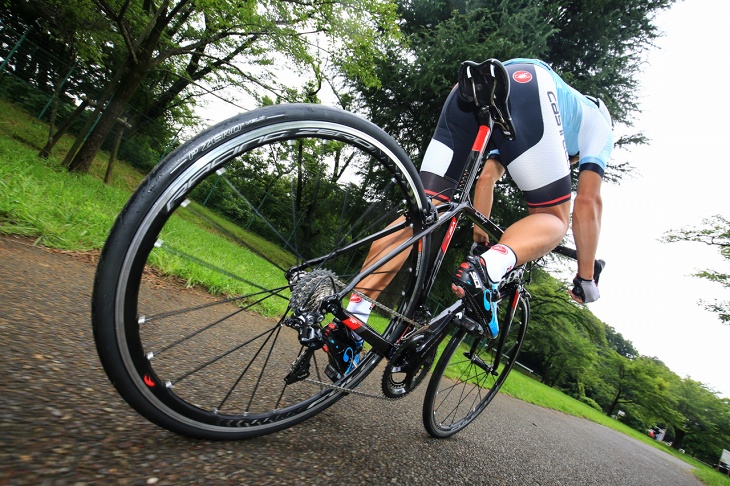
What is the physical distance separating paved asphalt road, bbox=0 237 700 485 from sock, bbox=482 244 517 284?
84 cm

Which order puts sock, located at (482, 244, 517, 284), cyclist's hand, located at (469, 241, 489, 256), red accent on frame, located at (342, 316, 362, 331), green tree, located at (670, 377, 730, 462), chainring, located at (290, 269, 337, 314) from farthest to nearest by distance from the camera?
green tree, located at (670, 377, 730, 462) < cyclist's hand, located at (469, 241, 489, 256) < sock, located at (482, 244, 517, 284) < red accent on frame, located at (342, 316, 362, 331) < chainring, located at (290, 269, 337, 314)

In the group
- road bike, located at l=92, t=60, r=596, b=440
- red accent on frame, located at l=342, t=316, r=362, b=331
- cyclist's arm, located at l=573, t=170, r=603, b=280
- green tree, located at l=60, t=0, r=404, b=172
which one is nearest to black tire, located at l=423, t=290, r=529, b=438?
road bike, located at l=92, t=60, r=596, b=440

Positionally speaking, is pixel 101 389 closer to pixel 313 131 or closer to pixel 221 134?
pixel 221 134

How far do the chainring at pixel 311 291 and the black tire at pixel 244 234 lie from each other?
0.10 m

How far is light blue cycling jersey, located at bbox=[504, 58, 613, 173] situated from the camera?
1845 mm

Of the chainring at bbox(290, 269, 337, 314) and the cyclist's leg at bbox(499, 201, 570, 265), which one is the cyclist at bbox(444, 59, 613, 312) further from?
the chainring at bbox(290, 269, 337, 314)

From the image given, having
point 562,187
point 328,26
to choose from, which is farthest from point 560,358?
point 562,187

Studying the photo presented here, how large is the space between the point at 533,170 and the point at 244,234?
134cm

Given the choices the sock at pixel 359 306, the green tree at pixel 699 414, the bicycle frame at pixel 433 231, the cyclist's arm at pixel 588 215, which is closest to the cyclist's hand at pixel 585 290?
the cyclist's arm at pixel 588 215

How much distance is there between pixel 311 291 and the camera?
1204 mm

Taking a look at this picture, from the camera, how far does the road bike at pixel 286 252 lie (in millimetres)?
869

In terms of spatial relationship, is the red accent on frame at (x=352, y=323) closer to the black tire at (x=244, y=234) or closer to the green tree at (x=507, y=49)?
the black tire at (x=244, y=234)

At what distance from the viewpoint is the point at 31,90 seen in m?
11.5

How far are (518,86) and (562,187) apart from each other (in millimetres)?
531
